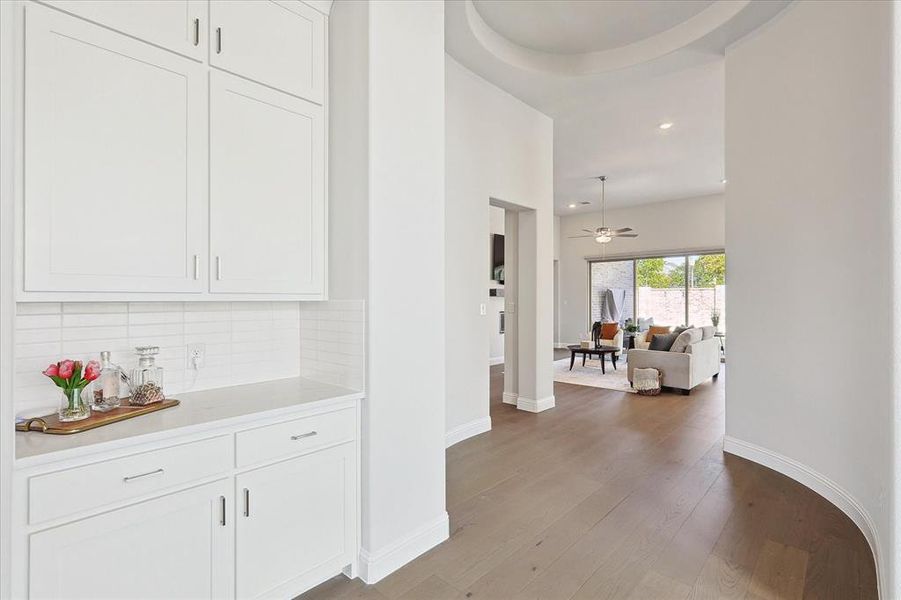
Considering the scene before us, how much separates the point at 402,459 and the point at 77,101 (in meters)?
1.88

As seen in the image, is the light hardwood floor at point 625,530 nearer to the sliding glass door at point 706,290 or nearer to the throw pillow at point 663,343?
the throw pillow at point 663,343

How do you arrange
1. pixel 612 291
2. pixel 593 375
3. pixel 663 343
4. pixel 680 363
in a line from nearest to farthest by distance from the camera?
pixel 680 363 → pixel 663 343 → pixel 593 375 → pixel 612 291

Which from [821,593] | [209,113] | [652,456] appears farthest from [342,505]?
[652,456]

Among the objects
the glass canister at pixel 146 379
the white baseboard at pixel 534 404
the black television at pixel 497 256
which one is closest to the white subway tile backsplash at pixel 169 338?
the glass canister at pixel 146 379

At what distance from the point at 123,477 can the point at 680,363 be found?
6.00 metres

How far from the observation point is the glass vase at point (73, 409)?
1583 millimetres

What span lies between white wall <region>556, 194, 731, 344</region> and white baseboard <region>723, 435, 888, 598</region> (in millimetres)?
6101

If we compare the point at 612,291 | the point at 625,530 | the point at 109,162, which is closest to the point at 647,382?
the point at 625,530

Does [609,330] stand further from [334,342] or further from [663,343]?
[334,342]

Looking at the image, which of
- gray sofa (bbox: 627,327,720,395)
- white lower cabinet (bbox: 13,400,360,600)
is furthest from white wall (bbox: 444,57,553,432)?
gray sofa (bbox: 627,327,720,395)

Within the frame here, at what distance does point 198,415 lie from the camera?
1704mm

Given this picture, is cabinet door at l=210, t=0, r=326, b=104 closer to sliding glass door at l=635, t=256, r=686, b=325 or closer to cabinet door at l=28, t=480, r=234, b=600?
cabinet door at l=28, t=480, r=234, b=600

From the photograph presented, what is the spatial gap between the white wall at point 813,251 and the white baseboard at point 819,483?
0.03ft

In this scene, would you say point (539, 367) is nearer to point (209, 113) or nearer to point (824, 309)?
point (824, 309)
